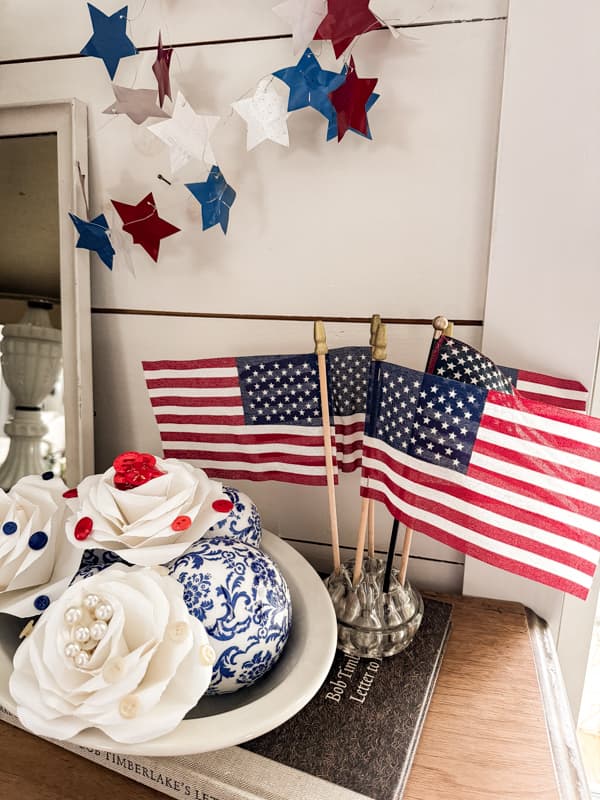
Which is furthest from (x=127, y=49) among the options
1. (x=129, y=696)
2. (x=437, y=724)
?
(x=437, y=724)

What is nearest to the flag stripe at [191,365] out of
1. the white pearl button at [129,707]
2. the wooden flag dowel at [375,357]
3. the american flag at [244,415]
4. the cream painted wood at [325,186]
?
the american flag at [244,415]

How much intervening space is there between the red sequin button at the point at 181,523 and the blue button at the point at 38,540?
0.15m

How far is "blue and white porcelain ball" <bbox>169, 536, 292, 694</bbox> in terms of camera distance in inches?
22.2

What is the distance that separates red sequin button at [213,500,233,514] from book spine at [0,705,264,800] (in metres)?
0.24

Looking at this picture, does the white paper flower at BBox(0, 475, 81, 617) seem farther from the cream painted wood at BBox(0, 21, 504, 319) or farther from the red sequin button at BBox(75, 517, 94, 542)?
the cream painted wood at BBox(0, 21, 504, 319)

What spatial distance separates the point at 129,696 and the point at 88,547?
19cm

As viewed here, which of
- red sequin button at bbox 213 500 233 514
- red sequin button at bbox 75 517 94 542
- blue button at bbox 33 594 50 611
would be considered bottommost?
blue button at bbox 33 594 50 611

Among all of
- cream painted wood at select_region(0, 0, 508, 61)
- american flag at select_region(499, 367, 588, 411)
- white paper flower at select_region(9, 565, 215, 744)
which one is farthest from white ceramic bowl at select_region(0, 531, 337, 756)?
cream painted wood at select_region(0, 0, 508, 61)

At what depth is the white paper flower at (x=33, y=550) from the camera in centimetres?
61

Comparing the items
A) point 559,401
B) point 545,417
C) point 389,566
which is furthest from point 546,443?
point 389,566

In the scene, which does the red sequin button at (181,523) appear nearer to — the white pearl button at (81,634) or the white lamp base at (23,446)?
the white pearl button at (81,634)

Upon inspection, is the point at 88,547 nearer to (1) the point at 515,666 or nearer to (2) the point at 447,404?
(2) the point at 447,404

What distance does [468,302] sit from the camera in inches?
30.9

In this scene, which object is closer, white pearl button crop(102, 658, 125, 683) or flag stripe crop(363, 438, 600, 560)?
white pearl button crop(102, 658, 125, 683)
